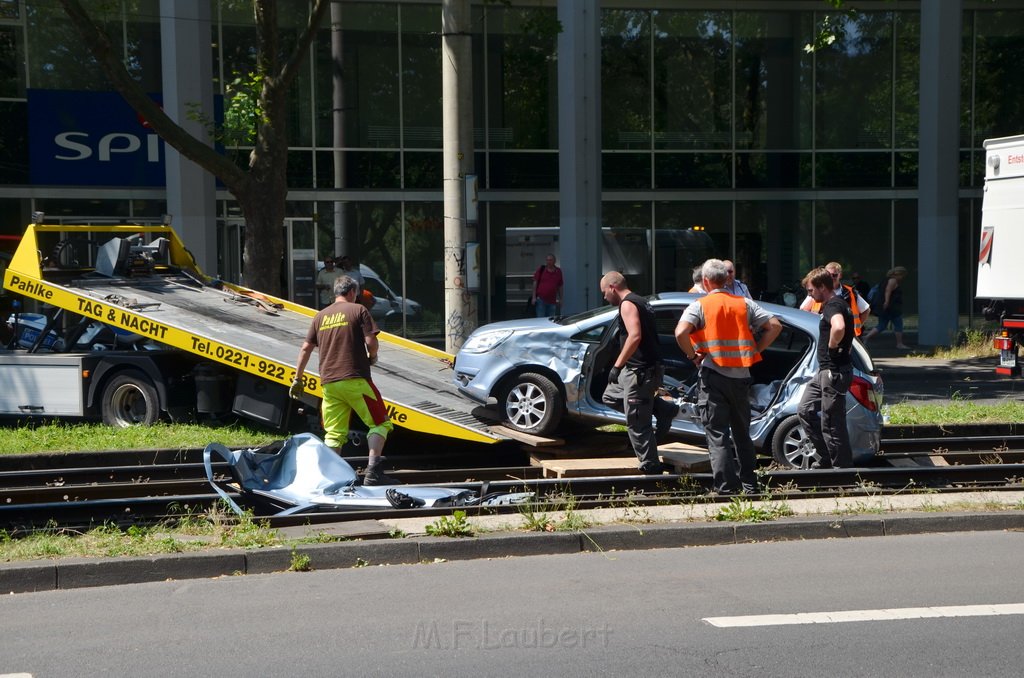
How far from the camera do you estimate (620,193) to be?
24359 millimetres

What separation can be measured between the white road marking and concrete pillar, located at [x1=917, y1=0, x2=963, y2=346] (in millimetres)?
17557

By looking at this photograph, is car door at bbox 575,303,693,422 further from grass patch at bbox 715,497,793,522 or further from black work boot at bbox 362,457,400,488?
black work boot at bbox 362,457,400,488

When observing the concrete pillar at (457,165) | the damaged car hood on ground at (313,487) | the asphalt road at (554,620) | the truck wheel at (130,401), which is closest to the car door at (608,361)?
the damaged car hood on ground at (313,487)

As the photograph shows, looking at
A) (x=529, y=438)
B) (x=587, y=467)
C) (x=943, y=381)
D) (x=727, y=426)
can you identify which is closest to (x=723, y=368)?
(x=727, y=426)

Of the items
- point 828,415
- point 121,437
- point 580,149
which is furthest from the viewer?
point 580,149

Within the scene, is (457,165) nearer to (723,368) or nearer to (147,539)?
(723,368)

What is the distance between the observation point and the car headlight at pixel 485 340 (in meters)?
10.4

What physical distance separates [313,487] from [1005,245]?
9.85 m

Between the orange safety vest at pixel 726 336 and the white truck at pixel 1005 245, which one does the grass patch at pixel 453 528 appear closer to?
the orange safety vest at pixel 726 336

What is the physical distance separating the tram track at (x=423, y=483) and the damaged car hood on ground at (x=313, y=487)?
15cm

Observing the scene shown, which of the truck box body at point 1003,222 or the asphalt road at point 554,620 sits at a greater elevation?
the truck box body at point 1003,222

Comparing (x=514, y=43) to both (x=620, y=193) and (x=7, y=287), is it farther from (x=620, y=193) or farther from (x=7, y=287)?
(x=7, y=287)

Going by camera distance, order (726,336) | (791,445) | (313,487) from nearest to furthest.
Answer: (726,336) < (313,487) < (791,445)

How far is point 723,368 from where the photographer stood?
27.0 feet
